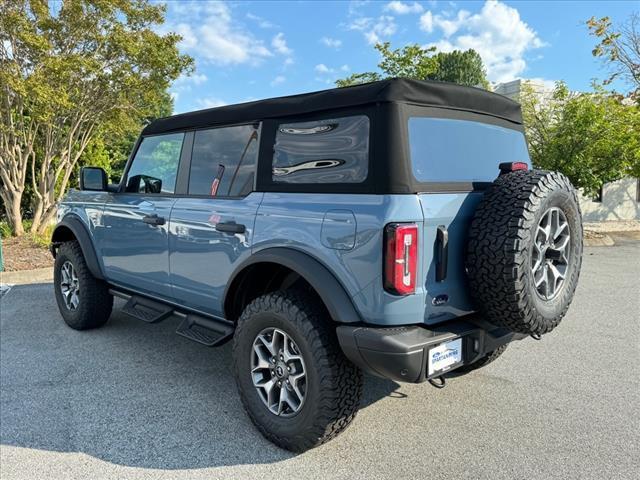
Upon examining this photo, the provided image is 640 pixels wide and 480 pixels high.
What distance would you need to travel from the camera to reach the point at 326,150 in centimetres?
274

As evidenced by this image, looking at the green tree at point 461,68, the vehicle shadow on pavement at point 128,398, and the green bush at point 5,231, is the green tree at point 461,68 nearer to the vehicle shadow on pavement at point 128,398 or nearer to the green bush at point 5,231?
the green bush at point 5,231

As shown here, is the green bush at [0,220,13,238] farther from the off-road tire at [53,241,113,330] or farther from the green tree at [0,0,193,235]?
the off-road tire at [53,241,113,330]

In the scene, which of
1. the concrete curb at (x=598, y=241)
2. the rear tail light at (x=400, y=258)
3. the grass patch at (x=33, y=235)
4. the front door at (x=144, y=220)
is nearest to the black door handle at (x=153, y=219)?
the front door at (x=144, y=220)

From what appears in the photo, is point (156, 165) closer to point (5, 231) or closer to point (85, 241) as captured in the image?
point (85, 241)

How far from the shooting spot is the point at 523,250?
2361 mm

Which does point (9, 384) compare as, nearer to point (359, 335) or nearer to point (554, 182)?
point (359, 335)

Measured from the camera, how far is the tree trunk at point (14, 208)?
9.92m

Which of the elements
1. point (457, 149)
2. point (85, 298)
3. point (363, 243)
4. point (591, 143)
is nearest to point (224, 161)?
point (363, 243)

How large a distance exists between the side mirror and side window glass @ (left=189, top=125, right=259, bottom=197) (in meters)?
1.28

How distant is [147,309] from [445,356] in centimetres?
254

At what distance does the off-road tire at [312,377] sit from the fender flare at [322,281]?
153mm

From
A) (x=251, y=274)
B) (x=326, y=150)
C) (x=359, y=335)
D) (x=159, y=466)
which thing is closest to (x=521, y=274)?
(x=359, y=335)

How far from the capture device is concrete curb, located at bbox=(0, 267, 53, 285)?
24.2 ft

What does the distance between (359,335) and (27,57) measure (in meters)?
9.31
